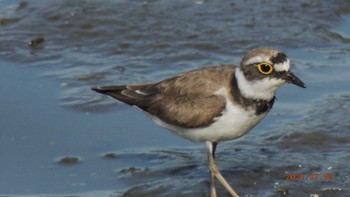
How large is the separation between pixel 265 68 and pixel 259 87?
0.57ft

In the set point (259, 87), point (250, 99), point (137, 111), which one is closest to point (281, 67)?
→ point (259, 87)

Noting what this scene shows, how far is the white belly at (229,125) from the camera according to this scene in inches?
341

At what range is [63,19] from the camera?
13141 mm

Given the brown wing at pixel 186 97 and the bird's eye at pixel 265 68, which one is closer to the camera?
the bird's eye at pixel 265 68

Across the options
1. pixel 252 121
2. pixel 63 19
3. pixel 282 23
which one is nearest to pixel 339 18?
pixel 282 23

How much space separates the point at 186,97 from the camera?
29.8 ft

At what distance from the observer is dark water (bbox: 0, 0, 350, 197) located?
941 centimetres

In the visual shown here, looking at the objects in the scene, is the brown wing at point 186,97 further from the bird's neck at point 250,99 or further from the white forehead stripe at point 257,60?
the white forehead stripe at point 257,60

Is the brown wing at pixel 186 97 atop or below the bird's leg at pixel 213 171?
atop

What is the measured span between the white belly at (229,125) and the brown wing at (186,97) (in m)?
0.06

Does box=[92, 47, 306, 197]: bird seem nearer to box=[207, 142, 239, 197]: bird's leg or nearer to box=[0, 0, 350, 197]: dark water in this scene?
box=[207, 142, 239, 197]: bird's leg
